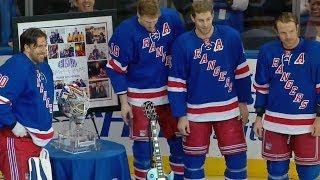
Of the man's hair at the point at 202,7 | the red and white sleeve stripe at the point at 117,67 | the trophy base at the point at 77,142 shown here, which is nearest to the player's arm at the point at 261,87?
the man's hair at the point at 202,7

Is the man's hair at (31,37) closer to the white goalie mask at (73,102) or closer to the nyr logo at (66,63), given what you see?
the white goalie mask at (73,102)

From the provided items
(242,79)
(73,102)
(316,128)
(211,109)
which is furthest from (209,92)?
(73,102)

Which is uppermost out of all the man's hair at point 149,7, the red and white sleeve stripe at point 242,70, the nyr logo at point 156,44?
the man's hair at point 149,7

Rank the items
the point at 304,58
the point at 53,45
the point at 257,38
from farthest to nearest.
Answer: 1. the point at 257,38
2. the point at 53,45
3. the point at 304,58

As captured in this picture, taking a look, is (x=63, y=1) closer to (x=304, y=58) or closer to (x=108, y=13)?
(x=108, y=13)

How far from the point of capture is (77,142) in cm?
521

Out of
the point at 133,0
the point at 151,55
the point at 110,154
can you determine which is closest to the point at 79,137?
the point at 110,154

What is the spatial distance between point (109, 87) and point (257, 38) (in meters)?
1.43

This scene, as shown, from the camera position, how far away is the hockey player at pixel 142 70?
5531 mm

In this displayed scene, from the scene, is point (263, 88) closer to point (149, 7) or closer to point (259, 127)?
point (259, 127)

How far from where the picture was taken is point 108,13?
19.7 feet

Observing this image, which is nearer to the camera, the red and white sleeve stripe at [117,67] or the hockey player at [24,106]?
the hockey player at [24,106]

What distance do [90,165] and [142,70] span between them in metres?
0.83

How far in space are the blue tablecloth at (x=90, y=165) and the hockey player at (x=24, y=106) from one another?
171 mm
